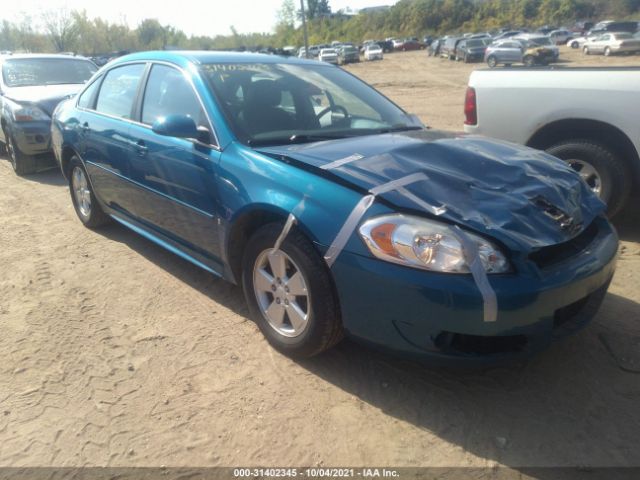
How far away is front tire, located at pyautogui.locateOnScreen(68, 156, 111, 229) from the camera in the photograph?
16.2 ft

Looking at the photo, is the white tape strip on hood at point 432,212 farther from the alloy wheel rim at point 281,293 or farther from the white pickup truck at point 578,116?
the white pickup truck at point 578,116

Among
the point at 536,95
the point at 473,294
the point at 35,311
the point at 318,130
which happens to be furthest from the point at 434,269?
the point at 536,95

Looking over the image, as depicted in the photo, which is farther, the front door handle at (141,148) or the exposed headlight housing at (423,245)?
the front door handle at (141,148)

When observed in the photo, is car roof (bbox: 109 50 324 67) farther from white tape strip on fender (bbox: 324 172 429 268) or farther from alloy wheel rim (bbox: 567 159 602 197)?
alloy wheel rim (bbox: 567 159 602 197)

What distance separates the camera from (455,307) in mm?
2193

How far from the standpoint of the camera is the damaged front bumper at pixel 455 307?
7.21 ft

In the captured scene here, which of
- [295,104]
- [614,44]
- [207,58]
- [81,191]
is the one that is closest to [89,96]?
[81,191]

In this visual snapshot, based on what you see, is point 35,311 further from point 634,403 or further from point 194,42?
point 194,42

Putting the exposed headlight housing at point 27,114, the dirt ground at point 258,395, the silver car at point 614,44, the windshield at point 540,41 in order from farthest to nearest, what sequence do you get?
the windshield at point 540,41 < the silver car at point 614,44 < the exposed headlight housing at point 27,114 < the dirt ground at point 258,395

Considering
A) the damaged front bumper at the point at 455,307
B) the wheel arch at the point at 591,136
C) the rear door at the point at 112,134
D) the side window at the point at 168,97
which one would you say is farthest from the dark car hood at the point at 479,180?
the wheel arch at the point at 591,136

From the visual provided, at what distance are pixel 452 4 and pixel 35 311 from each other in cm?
8013

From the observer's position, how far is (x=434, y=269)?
223cm

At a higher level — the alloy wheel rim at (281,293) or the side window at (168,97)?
the side window at (168,97)

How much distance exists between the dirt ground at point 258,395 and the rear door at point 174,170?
54 cm
